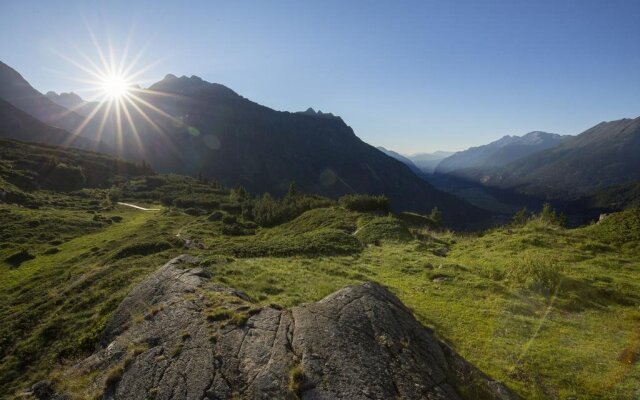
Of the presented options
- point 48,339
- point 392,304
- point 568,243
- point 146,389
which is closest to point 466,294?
point 392,304

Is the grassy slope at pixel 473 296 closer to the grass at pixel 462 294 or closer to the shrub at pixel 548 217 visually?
the grass at pixel 462 294

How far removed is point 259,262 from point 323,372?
14179 millimetres

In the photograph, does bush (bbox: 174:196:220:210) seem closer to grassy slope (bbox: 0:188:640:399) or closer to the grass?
the grass

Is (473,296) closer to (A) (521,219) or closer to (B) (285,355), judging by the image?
(B) (285,355)

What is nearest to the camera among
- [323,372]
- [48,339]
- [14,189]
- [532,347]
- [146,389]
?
[323,372]

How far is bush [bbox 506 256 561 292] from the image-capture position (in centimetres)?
1669

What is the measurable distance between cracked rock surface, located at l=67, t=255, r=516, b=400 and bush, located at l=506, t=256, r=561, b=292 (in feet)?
27.9

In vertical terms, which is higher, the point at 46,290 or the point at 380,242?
the point at 380,242

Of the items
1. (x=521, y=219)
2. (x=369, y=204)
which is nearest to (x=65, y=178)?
(x=369, y=204)

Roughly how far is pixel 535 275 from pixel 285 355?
14.2m

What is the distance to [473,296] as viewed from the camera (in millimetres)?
16531

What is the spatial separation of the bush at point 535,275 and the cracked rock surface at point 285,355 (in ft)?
27.9

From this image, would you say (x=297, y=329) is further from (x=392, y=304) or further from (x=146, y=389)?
(x=146, y=389)

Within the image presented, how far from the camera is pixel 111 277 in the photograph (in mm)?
25406
